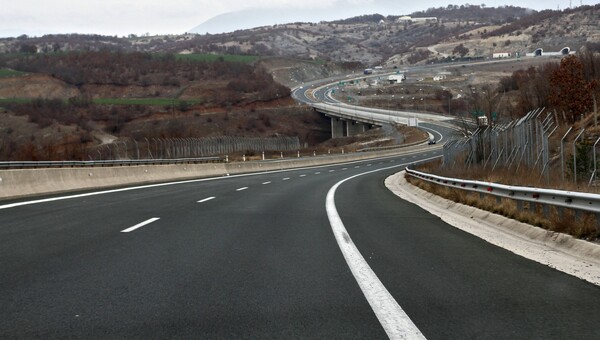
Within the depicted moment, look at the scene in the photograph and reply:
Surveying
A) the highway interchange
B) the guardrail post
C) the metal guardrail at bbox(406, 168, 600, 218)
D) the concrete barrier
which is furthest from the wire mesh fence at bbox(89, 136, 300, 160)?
the highway interchange

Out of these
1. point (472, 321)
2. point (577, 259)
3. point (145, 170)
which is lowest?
point (145, 170)

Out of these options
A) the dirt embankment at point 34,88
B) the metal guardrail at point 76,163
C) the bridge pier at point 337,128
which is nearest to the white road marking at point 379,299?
the metal guardrail at point 76,163

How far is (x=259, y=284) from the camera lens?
7.47 metres

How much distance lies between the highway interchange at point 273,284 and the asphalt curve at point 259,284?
0.06 feet

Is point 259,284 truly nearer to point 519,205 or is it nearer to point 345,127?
point 519,205

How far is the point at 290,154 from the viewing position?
93875mm

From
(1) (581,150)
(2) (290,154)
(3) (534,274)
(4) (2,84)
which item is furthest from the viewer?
(4) (2,84)

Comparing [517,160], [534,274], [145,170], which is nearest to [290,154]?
[145,170]

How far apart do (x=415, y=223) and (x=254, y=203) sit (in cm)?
680

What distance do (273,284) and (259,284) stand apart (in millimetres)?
162

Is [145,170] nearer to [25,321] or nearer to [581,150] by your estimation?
[581,150]

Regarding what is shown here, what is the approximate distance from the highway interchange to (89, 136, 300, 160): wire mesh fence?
5704 centimetres

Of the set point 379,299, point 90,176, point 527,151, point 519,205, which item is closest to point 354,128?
point 90,176

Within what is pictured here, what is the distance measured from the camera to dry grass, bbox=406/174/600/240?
10.1m
